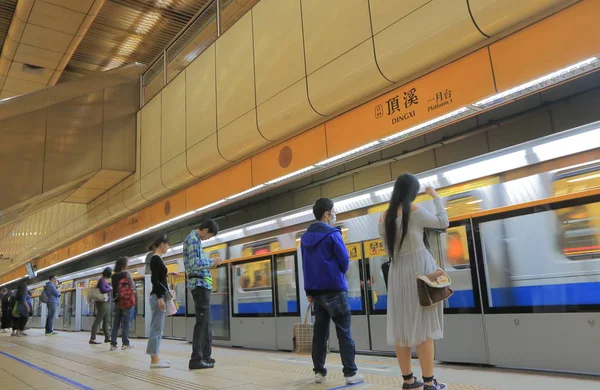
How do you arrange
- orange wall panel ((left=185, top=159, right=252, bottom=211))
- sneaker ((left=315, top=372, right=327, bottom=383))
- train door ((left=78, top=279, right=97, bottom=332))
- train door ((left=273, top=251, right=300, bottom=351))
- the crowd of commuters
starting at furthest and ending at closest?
train door ((left=78, top=279, right=97, bottom=332))
train door ((left=273, top=251, right=300, bottom=351))
orange wall panel ((left=185, top=159, right=252, bottom=211))
sneaker ((left=315, top=372, right=327, bottom=383))
the crowd of commuters

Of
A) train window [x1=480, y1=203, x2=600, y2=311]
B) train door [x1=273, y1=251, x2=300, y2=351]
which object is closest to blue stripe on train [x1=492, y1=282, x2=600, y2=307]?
train window [x1=480, y1=203, x2=600, y2=311]

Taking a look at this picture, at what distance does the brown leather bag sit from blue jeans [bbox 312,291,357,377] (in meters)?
1.11

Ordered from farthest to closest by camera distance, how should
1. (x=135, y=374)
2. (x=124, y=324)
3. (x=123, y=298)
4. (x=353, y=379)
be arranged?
(x=124, y=324) → (x=123, y=298) → (x=135, y=374) → (x=353, y=379)

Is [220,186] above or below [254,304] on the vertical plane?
above

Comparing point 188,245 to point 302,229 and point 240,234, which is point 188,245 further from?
point 240,234

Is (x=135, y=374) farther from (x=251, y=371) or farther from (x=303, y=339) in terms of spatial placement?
(x=303, y=339)

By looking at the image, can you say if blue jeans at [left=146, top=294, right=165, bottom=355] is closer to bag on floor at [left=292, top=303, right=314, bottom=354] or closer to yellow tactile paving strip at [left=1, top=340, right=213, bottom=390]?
yellow tactile paving strip at [left=1, top=340, right=213, bottom=390]

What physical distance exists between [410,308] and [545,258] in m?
2.33

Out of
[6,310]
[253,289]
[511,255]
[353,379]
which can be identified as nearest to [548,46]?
[511,255]

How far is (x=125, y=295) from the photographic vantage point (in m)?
7.68

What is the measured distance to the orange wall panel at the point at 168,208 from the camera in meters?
8.73

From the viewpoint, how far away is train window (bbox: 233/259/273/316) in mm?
7816

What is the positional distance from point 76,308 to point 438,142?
15.0 metres

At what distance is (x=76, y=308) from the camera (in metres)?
17.1
